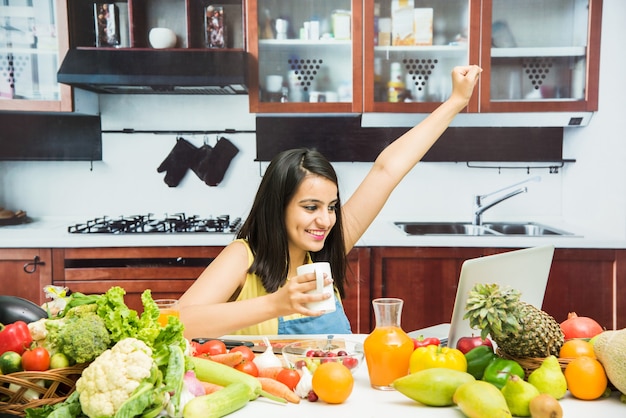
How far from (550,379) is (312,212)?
0.83 m

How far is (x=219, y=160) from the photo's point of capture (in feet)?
11.3

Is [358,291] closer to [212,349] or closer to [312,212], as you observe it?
[312,212]

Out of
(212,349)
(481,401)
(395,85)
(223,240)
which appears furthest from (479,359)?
(395,85)

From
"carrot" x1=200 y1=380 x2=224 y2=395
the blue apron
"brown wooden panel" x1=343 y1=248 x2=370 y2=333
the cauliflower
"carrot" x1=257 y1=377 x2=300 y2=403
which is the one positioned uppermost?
the cauliflower

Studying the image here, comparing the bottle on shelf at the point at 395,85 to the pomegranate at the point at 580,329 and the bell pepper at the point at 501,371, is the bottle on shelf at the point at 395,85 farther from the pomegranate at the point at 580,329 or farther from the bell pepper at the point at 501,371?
the bell pepper at the point at 501,371

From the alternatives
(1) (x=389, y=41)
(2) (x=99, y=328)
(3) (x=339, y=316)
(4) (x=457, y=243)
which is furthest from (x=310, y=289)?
(1) (x=389, y=41)

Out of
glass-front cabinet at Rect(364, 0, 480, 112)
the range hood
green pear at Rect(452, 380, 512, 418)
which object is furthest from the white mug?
glass-front cabinet at Rect(364, 0, 480, 112)

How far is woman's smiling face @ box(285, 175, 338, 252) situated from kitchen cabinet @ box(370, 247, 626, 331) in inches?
48.8

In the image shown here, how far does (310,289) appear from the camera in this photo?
4.04ft

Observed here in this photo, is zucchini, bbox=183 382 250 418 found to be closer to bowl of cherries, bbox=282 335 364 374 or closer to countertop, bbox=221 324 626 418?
countertop, bbox=221 324 626 418

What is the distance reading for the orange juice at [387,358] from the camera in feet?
3.80

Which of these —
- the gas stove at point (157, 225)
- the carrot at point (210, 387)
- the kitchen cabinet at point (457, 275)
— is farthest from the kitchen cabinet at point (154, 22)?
the carrot at point (210, 387)

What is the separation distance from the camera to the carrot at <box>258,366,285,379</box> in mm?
1196

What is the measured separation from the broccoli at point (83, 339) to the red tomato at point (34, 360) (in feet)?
0.10
